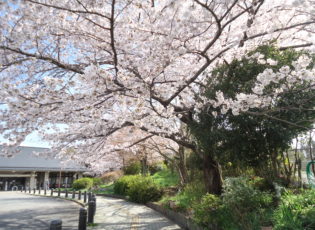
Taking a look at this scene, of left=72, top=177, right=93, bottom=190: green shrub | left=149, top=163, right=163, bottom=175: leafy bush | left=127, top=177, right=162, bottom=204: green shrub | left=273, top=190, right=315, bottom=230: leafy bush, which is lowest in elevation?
left=72, top=177, right=93, bottom=190: green shrub

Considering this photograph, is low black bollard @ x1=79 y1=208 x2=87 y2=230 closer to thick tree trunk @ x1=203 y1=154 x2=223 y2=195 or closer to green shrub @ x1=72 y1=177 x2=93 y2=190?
thick tree trunk @ x1=203 y1=154 x2=223 y2=195

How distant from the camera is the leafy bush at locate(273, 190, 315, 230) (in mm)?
3830

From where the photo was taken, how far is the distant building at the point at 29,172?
32.4 m

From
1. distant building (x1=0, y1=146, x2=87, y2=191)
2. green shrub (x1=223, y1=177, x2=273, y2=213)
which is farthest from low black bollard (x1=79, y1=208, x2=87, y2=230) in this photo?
distant building (x1=0, y1=146, x2=87, y2=191)

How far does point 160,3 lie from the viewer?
17.1ft

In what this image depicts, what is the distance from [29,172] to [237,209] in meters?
36.2

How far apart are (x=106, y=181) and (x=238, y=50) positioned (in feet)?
80.4

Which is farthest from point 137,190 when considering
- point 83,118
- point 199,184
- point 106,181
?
point 106,181

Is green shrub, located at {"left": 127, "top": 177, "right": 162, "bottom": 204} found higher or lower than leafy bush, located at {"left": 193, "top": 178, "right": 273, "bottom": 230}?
lower

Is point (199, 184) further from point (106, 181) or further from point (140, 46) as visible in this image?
point (106, 181)

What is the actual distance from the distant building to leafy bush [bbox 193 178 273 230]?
92.9 feet

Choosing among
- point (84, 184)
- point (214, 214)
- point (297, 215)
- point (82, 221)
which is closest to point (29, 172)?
point (84, 184)

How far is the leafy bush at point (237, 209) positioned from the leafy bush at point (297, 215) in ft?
1.58

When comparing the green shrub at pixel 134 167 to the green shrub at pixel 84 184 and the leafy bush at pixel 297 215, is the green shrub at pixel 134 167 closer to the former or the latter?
the green shrub at pixel 84 184
